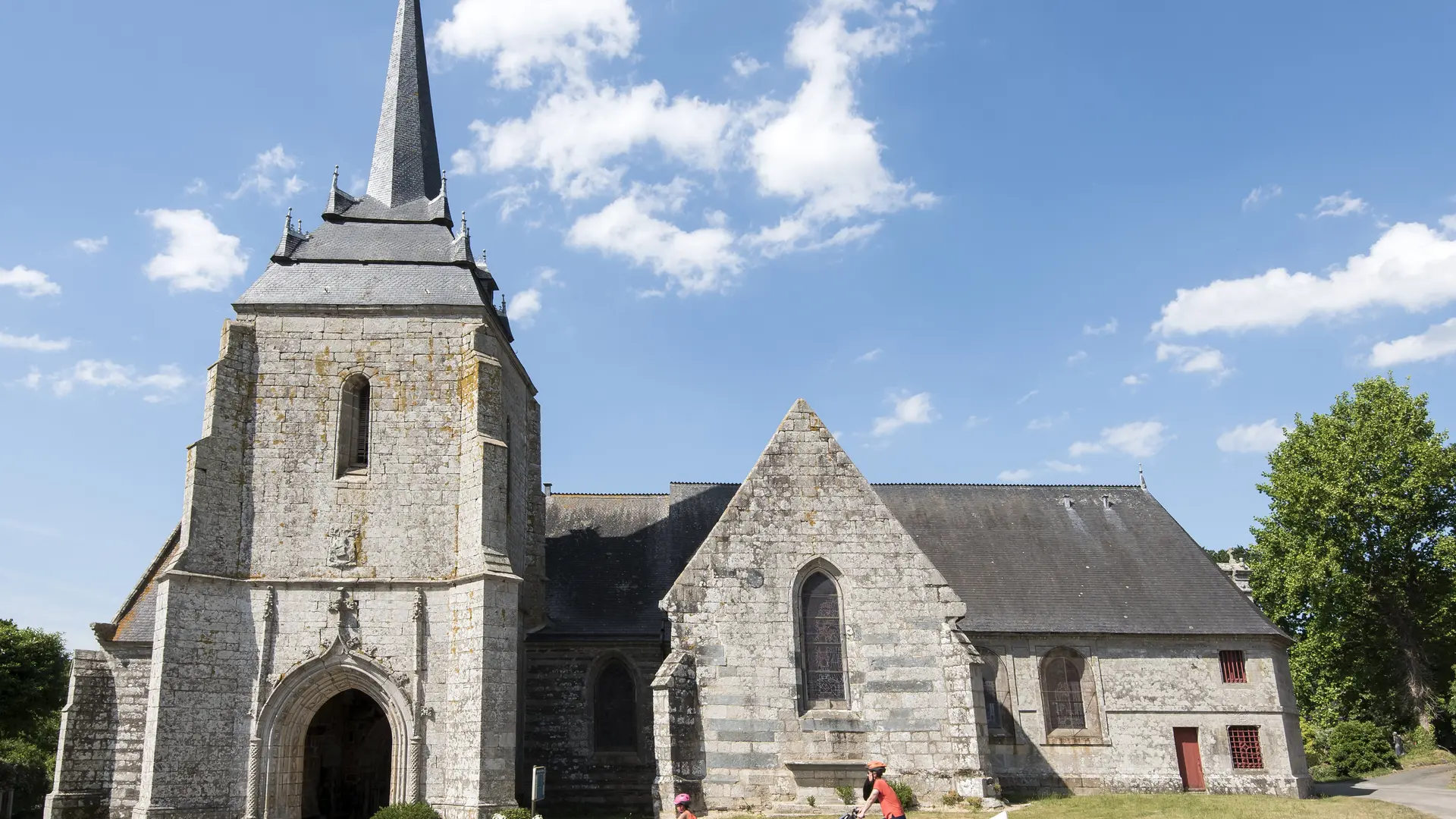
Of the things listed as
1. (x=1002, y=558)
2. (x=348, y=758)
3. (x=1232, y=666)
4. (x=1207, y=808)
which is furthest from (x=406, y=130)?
(x=1232, y=666)

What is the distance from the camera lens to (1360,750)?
92.3 ft

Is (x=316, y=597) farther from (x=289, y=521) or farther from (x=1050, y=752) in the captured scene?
(x=1050, y=752)

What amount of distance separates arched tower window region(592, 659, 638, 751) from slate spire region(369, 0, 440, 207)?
451 inches

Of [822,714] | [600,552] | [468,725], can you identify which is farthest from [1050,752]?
[468,725]

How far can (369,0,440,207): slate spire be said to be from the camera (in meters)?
21.7

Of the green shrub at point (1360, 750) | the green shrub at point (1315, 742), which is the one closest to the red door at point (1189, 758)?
the green shrub at point (1360, 750)

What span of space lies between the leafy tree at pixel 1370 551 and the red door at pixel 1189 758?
945 centimetres

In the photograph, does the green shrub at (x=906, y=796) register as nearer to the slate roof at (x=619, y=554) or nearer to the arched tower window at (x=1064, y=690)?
the slate roof at (x=619, y=554)

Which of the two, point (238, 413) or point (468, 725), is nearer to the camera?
point (468, 725)

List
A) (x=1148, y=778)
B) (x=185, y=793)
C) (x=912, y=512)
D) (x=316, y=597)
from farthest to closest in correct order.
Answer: (x=912, y=512) < (x=1148, y=778) < (x=316, y=597) < (x=185, y=793)

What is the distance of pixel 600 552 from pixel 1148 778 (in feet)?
44.3

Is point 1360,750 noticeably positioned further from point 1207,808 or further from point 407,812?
point 407,812

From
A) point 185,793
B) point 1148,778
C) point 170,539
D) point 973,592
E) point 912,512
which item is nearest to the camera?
point 185,793

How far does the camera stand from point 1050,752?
70.2 feet
